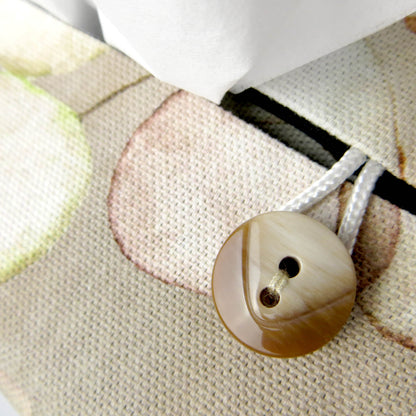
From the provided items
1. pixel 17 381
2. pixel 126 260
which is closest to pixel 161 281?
pixel 126 260

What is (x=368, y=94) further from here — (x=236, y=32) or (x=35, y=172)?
(x=35, y=172)

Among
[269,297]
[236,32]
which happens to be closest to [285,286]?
[269,297]

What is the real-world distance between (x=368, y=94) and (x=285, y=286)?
16 centimetres

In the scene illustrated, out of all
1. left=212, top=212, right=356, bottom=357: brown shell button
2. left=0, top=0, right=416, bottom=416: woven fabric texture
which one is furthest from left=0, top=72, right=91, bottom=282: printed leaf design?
left=212, top=212, right=356, bottom=357: brown shell button

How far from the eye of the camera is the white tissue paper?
0.27 m

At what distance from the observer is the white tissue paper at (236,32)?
27 cm

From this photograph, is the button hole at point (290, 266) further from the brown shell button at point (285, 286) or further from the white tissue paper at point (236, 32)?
the white tissue paper at point (236, 32)

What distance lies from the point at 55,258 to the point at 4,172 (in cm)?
9

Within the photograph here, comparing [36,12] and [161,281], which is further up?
[36,12]

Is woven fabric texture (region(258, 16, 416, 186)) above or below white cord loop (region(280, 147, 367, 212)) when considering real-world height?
above

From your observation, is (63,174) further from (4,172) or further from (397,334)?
(397,334)

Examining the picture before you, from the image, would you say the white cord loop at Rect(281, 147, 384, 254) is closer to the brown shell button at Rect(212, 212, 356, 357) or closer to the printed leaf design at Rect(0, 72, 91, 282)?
the brown shell button at Rect(212, 212, 356, 357)

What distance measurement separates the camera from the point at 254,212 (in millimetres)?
327

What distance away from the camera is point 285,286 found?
0.90 feet
